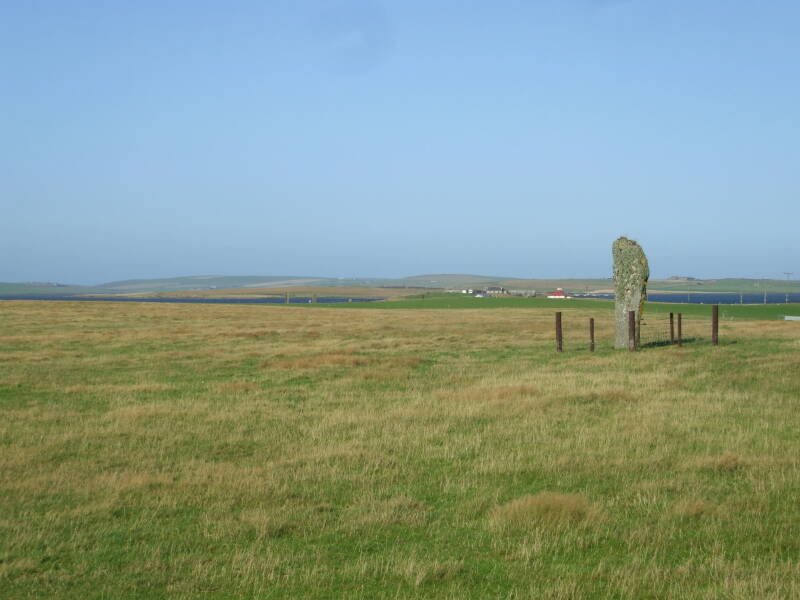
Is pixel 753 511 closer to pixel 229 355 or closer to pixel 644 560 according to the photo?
pixel 644 560

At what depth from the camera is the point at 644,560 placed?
24.6 ft

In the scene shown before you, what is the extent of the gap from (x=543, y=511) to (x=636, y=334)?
24.0 m

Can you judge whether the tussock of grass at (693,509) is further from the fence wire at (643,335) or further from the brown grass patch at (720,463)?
the fence wire at (643,335)

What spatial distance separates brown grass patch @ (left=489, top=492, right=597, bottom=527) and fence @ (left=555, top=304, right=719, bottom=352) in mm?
20578

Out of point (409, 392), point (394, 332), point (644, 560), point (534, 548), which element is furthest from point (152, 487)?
point (394, 332)

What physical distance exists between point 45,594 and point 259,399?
11.9 m

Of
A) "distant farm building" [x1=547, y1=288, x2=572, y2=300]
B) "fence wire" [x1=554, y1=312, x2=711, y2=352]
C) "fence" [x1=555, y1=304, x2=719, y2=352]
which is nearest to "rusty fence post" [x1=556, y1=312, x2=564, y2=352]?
"fence" [x1=555, y1=304, x2=719, y2=352]

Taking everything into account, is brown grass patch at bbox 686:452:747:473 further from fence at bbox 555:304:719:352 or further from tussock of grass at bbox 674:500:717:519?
fence at bbox 555:304:719:352

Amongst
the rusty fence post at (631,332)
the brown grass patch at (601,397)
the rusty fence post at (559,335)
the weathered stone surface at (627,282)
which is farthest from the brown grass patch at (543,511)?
the weathered stone surface at (627,282)

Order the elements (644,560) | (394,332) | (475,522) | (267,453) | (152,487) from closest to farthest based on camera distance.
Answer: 1. (644,560)
2. (475,522)
3. (152,487)
4. (267,453)
5. (394,332)

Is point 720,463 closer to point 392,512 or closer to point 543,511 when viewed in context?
point 543,511

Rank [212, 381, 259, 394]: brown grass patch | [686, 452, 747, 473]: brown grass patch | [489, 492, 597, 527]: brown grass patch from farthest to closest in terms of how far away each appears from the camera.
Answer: [212, 381, 259, 394]: brown grass patch
[686, 452, 747, 473]: brown grass patch
[489, 492, 597, 527]: brown grass patch

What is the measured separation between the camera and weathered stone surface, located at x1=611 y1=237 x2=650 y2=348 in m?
31.5

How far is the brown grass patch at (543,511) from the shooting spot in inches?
344
